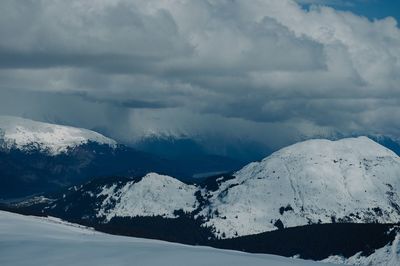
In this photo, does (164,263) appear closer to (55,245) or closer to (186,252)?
(186,252)

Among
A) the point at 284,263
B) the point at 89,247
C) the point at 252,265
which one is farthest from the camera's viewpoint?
the point at 89,247

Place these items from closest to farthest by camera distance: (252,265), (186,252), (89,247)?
(252,265) → (186,252) → (89,247)

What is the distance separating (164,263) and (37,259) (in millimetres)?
15223

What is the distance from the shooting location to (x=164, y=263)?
67125 millimetres

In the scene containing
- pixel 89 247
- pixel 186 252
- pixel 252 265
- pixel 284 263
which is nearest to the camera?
pixel 252 265

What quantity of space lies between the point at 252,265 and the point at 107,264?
593 inches

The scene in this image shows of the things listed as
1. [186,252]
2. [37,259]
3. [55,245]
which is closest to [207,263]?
[186,252]

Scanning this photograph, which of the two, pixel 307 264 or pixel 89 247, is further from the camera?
pixel 89 247

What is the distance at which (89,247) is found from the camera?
85.7 m

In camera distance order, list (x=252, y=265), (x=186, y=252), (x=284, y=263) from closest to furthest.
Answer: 1. (x=252, y=265)
2. (x=284, y=263)
3. (x=186, y=252)

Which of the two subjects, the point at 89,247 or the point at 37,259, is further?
the point at 89,247

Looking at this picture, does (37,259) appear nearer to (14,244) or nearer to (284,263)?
(14,244)

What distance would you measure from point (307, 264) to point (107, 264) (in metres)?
21.6

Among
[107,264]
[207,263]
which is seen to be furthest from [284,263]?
[107,264]
